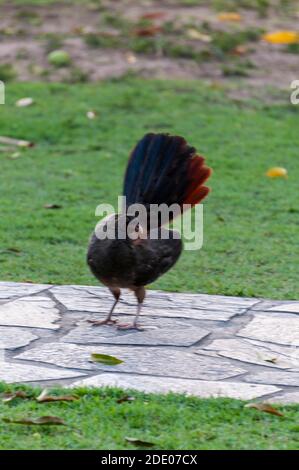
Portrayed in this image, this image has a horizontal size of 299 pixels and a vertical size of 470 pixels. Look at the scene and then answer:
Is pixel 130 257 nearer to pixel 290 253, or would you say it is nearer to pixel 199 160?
pixel 199 160

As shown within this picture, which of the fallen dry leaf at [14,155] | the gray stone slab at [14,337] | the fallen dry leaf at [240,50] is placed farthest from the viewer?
the fallen dry leaf at [240,50]

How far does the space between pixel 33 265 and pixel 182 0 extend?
7.70m

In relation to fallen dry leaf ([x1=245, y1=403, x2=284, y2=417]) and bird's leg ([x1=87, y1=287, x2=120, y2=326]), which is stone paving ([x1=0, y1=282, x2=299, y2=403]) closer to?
bird's leg ([x1=87, y1=287, x2=120, y2=326])

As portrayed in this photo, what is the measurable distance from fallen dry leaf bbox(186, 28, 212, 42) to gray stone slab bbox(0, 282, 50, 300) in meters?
6.61

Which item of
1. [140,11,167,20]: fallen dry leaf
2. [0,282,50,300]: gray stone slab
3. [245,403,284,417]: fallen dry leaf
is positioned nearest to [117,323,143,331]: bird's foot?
[0,282,50,300]: gray stone slab

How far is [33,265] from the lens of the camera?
6.62m

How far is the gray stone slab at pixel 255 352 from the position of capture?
4.91 m

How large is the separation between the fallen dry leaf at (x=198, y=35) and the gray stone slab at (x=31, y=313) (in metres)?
6.89

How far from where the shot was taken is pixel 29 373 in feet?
15.4

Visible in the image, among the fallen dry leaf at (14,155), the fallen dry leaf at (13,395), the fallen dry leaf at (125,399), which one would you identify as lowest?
the fallen dry leaf at (14,155)

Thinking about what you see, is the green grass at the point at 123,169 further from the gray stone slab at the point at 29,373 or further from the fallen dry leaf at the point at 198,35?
the gray stone slab at the point at 29,373

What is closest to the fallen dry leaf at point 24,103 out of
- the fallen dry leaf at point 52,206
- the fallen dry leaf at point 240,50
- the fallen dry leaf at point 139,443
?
the fallen dry leaf at point 240,50

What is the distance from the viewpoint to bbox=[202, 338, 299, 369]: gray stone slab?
16.1 ft

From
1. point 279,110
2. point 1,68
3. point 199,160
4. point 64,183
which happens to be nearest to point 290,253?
point 199,160
